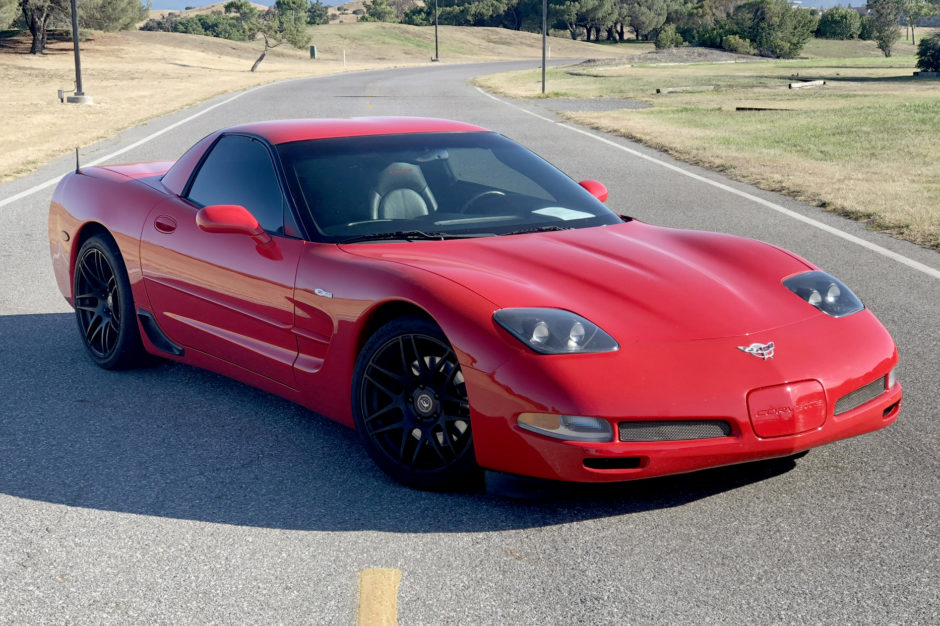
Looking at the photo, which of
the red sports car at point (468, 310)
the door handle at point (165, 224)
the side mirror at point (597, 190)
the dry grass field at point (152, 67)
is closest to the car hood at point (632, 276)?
the red sports car at point (468, 310)

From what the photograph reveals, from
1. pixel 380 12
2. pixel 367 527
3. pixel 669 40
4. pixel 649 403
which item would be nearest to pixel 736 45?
pixel 669 40

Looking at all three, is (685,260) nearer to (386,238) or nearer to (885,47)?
(386,238)

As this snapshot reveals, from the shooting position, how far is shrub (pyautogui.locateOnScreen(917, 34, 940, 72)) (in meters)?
49.6

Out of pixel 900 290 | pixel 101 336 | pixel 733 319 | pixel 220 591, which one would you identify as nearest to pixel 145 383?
pixel 101 336

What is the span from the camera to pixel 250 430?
4.97 m

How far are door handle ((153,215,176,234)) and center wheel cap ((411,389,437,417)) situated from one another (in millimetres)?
1937

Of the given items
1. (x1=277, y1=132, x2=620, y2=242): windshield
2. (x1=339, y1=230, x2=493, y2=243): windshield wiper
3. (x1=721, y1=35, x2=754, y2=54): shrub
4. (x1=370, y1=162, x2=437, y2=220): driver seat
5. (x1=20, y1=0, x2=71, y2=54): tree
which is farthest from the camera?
(x1=721, y1=35, x2=754, y2=54): shrub

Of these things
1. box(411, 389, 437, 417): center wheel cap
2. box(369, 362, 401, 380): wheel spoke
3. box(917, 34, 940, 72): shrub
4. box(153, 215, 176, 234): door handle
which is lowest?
box(411, 389, 437, 417): center wheel cap

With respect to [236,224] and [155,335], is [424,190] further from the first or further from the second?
[155,335]

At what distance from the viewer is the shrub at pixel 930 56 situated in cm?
4956

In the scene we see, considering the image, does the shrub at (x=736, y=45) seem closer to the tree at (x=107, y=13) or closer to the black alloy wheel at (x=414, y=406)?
the tree at (x=107, y=13)

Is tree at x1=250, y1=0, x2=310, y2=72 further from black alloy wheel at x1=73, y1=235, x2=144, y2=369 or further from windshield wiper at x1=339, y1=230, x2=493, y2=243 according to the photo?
windshield wiper at x1=339, y1=230, x2=493, y2=243

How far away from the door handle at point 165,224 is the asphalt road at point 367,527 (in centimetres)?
78

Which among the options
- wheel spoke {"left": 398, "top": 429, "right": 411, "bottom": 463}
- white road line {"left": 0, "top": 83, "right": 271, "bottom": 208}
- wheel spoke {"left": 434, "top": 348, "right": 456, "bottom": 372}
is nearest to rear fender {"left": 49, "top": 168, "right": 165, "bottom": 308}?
wheel spoke {"left": 398, "top": 429, "right": 411, "bottom": 463}
